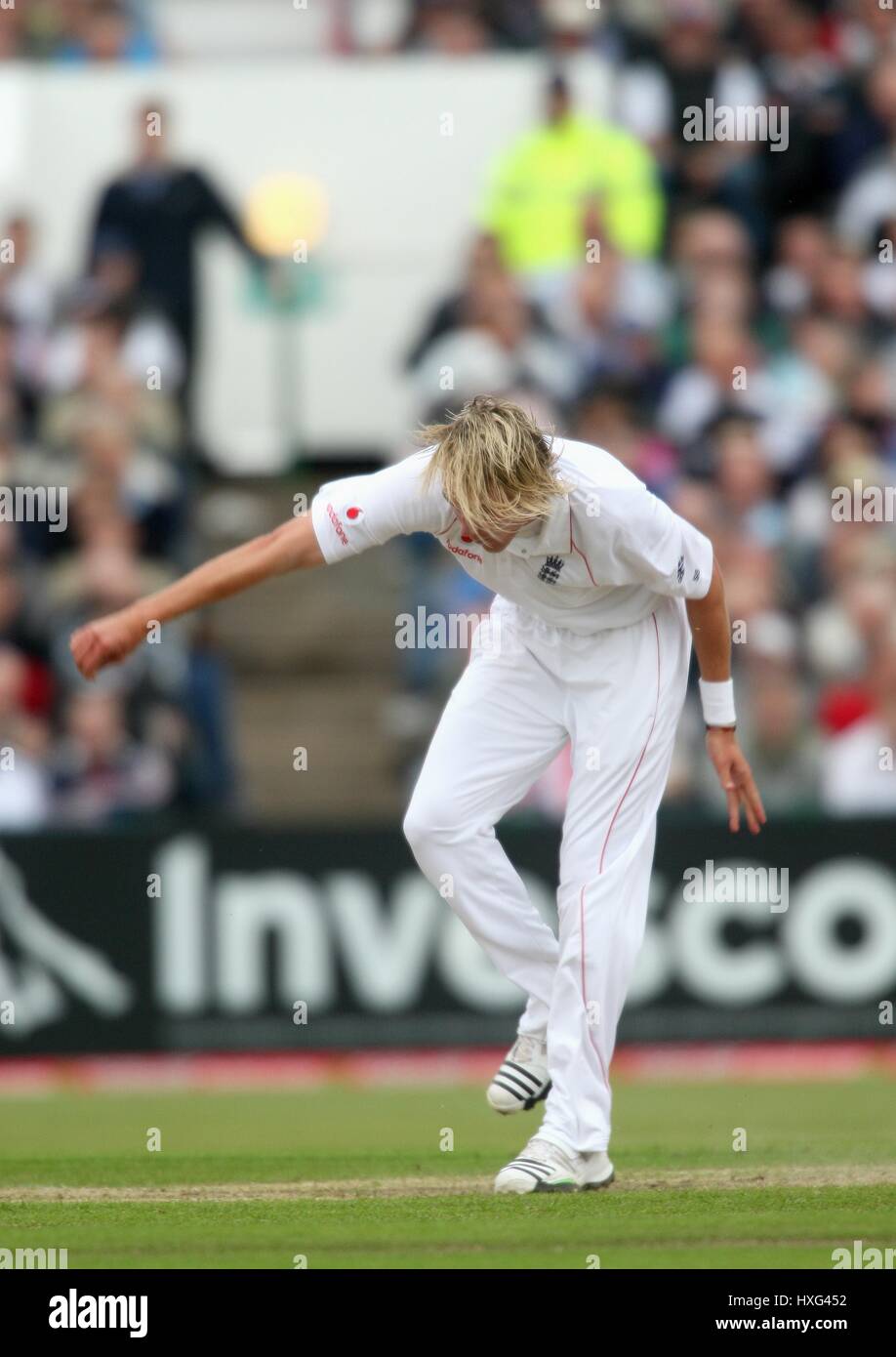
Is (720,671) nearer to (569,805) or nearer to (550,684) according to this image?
(550,684)

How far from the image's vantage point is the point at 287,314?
54.0 ft

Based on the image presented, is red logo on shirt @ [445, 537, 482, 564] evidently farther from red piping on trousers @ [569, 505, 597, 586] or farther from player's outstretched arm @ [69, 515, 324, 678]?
player's outstretched arm @ [69, 515, 324, 678]

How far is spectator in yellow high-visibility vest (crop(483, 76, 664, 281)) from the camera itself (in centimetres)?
1580

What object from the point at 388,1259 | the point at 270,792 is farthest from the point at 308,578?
the point at 388,1259

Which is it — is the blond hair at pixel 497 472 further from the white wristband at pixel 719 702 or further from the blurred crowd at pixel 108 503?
the blurred crowd at pixel 108 503

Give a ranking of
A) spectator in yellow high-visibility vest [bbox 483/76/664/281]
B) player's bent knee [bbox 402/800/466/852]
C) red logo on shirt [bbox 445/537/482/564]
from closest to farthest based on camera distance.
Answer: red logo on shirt [bbox 445/537/482/564], player's bent knee [bbox 402/800/466/852], spectator in yellow high-visibility vest [bbox 483/76/664/281]

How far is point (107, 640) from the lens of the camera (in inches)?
284

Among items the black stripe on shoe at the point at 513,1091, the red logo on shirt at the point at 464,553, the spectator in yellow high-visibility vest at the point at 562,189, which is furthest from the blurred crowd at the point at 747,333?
the red logo on shirt at the point at 464,553

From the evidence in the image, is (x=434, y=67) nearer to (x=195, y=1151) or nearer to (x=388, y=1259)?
(x=195, y=1151)

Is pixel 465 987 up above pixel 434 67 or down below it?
below

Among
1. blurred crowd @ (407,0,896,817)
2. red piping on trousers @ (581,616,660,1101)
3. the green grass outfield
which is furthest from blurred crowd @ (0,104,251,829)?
red piping on trousers @ (581,616,660,1101)

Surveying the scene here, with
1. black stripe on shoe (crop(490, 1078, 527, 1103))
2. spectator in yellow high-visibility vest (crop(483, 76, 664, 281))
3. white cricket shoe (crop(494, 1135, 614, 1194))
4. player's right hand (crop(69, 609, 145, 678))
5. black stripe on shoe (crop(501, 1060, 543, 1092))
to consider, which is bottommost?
white cricket shoe (crop(494, 1135, 614, 1194))

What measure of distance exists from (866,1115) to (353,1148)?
2.30m

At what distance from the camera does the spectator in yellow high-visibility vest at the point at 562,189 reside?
51.8 feet
